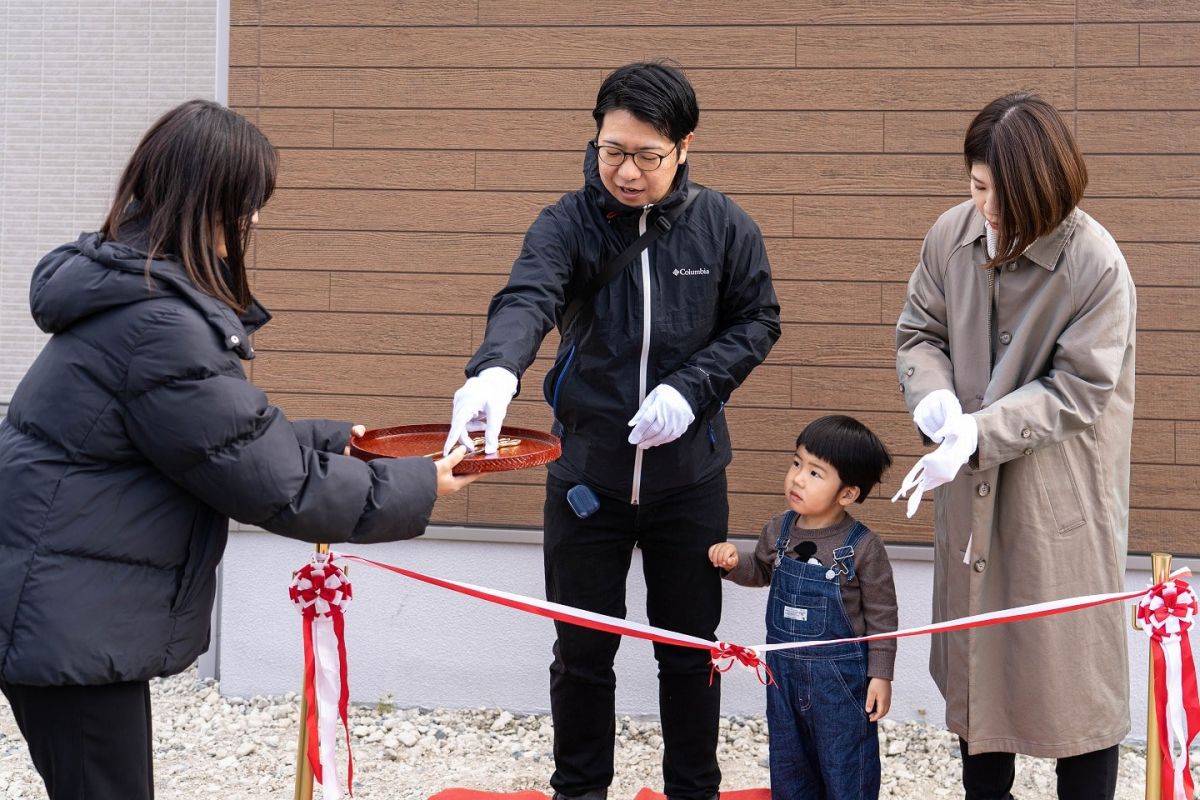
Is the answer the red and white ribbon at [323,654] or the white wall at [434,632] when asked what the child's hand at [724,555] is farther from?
the white wall at [434,632]

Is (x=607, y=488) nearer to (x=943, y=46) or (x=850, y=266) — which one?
(x=850, y=266)

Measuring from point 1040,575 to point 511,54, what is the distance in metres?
2.45

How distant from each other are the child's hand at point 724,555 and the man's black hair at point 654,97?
1008 mm

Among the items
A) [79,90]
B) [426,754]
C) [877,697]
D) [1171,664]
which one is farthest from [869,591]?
[79,90]

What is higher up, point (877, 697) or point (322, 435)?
point (322, 435)

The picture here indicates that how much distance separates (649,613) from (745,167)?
1.59 metres

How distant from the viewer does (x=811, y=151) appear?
396 centimetres

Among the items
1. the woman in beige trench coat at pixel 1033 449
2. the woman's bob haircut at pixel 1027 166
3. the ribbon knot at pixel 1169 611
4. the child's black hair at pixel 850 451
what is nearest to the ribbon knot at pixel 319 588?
the child's black hair at pixel 850 451

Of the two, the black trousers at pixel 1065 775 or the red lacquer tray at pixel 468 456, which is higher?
the red lacquer tray at pixel 468 456

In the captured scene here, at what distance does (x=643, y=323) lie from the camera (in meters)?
2.92

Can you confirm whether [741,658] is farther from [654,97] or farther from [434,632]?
[434,632]

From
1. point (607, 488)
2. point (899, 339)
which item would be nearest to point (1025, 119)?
point (899, 339)

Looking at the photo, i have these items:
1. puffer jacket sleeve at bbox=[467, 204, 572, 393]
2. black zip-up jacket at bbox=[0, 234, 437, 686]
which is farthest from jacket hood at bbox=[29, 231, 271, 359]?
puffer jacket sleeve at bbox=[467, 204, 572, 393]

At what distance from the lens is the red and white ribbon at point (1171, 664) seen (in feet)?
8.61
